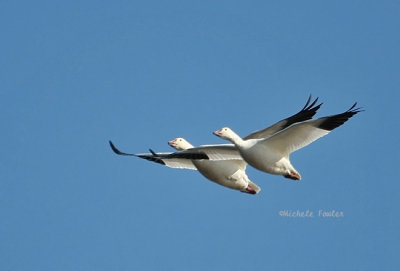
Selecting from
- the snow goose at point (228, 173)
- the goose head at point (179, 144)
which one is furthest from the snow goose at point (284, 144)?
the goose head at point (179, 144)

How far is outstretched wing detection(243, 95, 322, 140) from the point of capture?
2011 cm

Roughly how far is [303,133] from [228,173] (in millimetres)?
2125

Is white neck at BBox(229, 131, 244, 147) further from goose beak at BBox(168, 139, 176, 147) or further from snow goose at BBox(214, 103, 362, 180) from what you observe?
goose beak at BBox(168, 139, 176, 147)

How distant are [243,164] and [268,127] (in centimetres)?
111

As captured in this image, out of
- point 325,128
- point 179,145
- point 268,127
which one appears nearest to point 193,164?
point 179,145

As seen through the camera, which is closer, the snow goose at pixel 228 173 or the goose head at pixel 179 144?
the snow goose at pixel 228 173

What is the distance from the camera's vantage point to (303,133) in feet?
61.7

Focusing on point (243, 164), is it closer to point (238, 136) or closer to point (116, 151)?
point (238, 136)

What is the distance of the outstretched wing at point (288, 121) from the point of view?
20.1 m

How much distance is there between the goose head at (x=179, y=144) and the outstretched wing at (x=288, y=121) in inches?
65.9

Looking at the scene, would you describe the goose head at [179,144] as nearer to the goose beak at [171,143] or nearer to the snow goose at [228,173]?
the goose beak at [171,143]

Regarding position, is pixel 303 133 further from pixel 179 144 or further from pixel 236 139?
pixel 179 144

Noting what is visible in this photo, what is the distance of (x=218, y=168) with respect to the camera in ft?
65.9

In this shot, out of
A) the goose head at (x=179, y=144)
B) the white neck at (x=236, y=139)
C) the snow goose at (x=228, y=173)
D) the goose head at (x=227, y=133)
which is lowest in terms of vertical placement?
the snow goose at (x=228, y=173)
